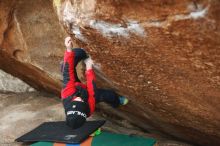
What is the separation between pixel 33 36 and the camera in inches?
272

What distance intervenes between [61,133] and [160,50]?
2.53m

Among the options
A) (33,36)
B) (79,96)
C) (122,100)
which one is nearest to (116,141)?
(122,100)

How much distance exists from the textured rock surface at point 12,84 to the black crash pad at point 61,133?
7.16 feet

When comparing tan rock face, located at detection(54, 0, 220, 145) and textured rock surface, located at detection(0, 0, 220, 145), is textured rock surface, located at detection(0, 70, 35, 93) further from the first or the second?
tan rock face, located at detection(54, 0, 220, 145)

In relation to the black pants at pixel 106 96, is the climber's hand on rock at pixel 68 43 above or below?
above

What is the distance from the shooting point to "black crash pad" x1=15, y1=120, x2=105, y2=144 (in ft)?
18.6

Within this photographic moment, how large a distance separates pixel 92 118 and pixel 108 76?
1.77m

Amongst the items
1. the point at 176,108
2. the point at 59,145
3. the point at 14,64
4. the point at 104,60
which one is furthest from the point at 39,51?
the point at 176,108

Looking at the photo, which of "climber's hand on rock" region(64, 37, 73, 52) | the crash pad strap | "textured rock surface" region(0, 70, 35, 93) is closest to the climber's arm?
"climber's hand on rock" region(64, 37, 73, 52)

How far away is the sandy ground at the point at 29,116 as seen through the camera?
6.31 meters

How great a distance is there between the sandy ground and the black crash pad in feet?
0.76

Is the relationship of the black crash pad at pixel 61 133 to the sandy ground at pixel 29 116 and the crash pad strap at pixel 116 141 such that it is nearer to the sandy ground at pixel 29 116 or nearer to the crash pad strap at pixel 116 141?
the crash pad strap at pixel 116 141

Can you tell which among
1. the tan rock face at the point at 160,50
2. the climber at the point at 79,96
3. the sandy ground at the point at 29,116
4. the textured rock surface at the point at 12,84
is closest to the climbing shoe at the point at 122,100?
the climber at the point at 79,96

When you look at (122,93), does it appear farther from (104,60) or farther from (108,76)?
(104,60)
